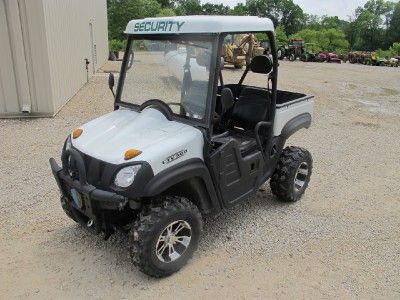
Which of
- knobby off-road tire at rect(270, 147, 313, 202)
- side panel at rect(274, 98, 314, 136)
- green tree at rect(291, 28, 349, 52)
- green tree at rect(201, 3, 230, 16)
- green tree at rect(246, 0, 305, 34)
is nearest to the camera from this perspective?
side panel at rect(274, 98, 314, 136)

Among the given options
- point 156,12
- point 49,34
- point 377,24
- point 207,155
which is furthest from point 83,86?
point 377,24

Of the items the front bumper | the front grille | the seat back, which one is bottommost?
the front bumper

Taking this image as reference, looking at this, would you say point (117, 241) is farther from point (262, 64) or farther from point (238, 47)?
point (238, 47)

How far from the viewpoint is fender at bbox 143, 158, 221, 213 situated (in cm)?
320

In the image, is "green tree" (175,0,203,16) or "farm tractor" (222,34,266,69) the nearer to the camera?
"farm tractor" (222,34,266,69)

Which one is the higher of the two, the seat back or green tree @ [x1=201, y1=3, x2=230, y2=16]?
the seat back

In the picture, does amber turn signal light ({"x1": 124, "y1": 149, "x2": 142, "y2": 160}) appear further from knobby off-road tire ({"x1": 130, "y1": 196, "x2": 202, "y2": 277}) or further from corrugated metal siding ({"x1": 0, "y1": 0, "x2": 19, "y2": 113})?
corrugated metal siding ({"x1": 0, "y1": 0, "x2": 19, "y2": 113})

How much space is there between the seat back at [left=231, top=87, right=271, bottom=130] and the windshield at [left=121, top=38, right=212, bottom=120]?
1.14 m

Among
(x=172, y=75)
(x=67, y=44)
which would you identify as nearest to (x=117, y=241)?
(x=172, y=75)

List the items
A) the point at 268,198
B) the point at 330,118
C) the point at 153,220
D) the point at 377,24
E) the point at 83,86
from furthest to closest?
1. the point at 377,24
2. the point at 83,86
3. the point at 330,118
4. the point at 268,198
5. the point at 153,220

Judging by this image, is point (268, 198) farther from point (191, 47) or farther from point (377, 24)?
point (377, 24)

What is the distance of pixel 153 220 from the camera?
331 centimetres

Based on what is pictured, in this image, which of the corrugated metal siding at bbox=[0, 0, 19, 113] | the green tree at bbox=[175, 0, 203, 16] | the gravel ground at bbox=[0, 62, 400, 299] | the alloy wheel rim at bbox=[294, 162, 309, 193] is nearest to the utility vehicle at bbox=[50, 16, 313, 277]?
the gravel ground at bbox=[0, 62, 400, 299]

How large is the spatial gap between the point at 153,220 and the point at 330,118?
25.0 ft
